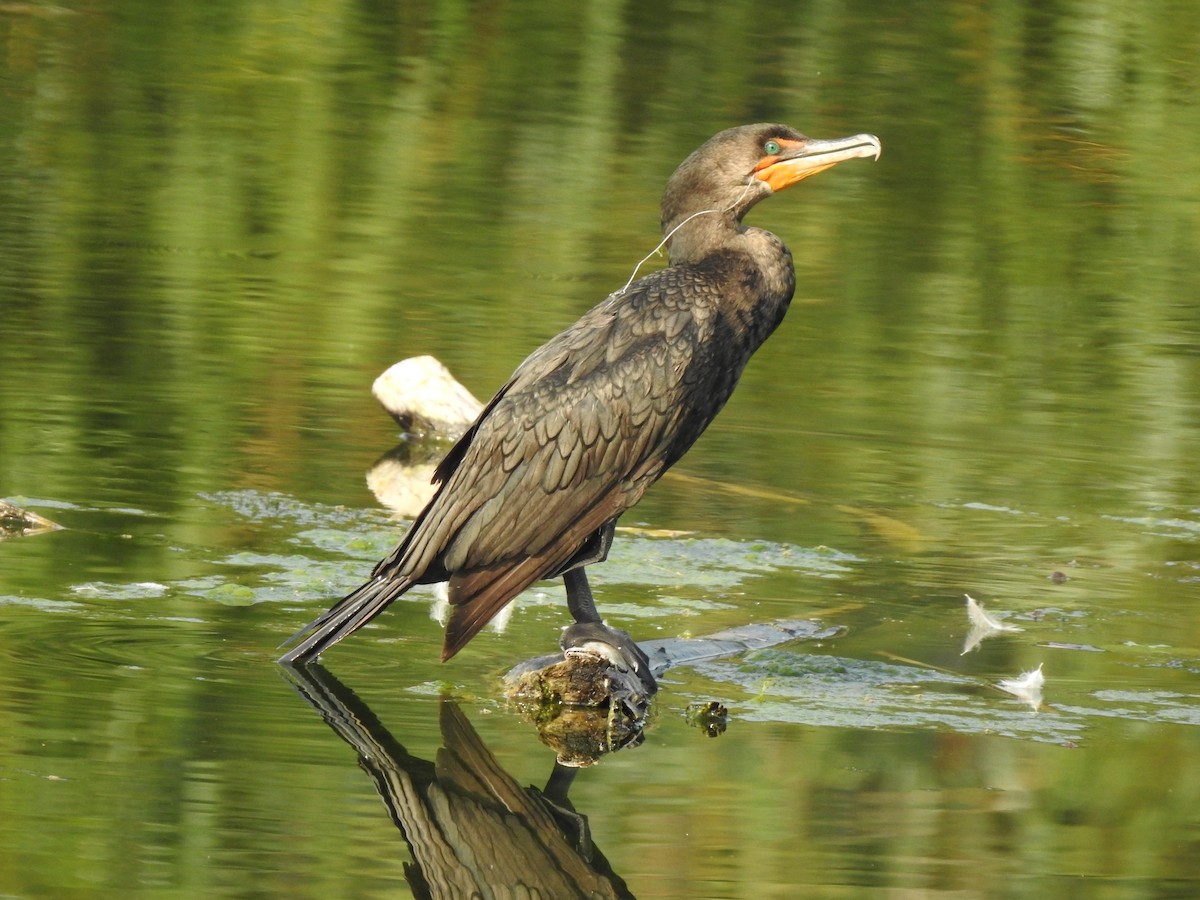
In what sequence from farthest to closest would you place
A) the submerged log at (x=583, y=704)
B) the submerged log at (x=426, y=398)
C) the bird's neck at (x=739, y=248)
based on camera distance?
the submerged log at (x=426, y=398) < the bird's neck at (x=739, y=248) < the submerged log at (x=583, y=704)

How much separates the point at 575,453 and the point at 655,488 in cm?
227

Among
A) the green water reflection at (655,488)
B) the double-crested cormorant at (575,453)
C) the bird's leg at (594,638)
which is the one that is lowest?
the green water reflection at (655,488)

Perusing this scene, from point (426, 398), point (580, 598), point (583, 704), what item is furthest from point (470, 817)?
point (426, 398)

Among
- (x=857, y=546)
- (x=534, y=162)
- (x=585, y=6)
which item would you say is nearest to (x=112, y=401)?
(x=857, y=546)

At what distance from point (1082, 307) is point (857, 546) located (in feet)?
16.8

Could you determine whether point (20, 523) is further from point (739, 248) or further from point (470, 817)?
point (470, 817)

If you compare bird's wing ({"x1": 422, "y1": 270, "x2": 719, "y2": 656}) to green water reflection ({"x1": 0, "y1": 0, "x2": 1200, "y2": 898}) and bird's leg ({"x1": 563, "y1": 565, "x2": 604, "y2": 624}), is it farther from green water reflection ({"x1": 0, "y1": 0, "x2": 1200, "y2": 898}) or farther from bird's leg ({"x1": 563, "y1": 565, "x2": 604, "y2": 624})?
green water reflection ({"x1": 0, "y1": 0, "x2": 1200, "y2": 898})

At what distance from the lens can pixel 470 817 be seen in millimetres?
4684

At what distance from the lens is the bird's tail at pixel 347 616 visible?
18.1 feet

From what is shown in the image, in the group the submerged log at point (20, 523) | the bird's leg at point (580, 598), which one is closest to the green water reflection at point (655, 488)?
the submerged log at point (20, 523)

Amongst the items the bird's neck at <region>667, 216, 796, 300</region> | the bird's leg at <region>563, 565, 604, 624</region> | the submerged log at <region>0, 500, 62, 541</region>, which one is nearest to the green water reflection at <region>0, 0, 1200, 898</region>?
the submerged log at <region>0, 500, 62, 541</region>

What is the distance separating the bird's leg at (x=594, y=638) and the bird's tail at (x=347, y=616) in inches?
17.4

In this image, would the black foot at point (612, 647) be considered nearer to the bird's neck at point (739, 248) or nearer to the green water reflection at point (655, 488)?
the green water reflection at point (655, 488)

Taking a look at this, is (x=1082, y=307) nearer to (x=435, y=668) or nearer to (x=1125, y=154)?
(x=1125, y=154)
